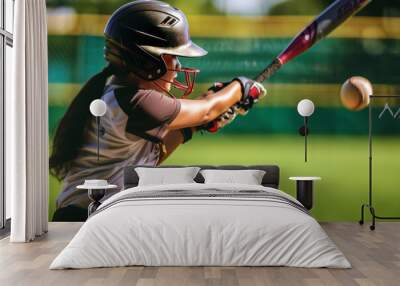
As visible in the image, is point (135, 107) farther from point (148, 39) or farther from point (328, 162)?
point (328, 162)

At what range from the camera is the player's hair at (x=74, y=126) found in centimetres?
793

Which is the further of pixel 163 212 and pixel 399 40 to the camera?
pixel 399 40

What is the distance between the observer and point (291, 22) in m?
8.02

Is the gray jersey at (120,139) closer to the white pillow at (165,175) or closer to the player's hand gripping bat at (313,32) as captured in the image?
the white pillow at (165,175)

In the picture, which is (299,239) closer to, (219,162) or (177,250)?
(177,250)

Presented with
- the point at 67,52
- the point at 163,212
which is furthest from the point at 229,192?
the point at 67,52

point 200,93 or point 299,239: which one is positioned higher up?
point 200,93

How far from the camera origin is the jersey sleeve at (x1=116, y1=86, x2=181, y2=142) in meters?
7.84

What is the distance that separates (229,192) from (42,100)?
2.55 meters

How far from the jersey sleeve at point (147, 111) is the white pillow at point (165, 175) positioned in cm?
59

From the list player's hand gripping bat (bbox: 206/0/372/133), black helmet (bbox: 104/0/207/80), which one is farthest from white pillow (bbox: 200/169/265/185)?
black helmet (bbox: 104/0/207/80)

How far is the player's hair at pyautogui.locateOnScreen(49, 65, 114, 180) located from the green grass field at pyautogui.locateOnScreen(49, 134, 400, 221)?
4.24 feet

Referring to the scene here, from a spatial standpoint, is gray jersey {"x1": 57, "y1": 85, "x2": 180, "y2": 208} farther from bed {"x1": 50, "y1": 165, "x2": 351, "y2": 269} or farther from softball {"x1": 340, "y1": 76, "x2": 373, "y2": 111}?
bed {"x1": 50, "y1": 165, "x2": 351, "y2": 269}

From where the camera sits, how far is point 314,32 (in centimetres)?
803
